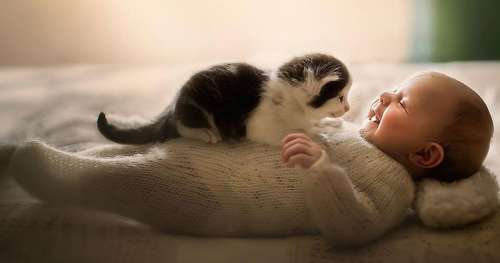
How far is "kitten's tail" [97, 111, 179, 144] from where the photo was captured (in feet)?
2.99

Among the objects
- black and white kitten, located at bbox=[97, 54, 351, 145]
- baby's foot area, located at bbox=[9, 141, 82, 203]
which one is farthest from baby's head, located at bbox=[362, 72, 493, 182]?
baby's foot area, located at bbox=[9, 141, 82, 203]

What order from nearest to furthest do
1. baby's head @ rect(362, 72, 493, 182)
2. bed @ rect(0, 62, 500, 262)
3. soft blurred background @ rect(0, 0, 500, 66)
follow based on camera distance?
bed @ rect(0, 62, 500, 262) < baby's head @ rect(362, 72, 493, 182) < soft blurred background @ rect(0, 0, 500, 66)

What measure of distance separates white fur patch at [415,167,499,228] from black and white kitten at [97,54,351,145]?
0.21m

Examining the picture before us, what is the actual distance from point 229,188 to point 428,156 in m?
0.33

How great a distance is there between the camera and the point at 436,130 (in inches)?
33.1

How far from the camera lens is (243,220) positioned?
2.51 feet

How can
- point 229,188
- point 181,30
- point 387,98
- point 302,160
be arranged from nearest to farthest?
point 302,160 → point 229,188 → point 387,98 → point 181,30

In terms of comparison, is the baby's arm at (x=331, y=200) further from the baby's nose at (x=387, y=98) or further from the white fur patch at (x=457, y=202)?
the baby's nose at (x=387, y=98)

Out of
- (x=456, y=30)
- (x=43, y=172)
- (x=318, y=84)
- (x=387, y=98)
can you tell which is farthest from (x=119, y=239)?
(x=456, y=30)

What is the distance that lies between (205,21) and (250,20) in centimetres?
11

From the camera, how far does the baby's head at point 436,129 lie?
829 mm

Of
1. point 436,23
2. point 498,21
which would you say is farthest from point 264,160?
point 498,21

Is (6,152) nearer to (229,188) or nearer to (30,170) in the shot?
(30,170)

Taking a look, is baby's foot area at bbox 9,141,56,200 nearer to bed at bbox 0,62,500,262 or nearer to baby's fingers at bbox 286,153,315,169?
bed at bbox 0,62,500,262
